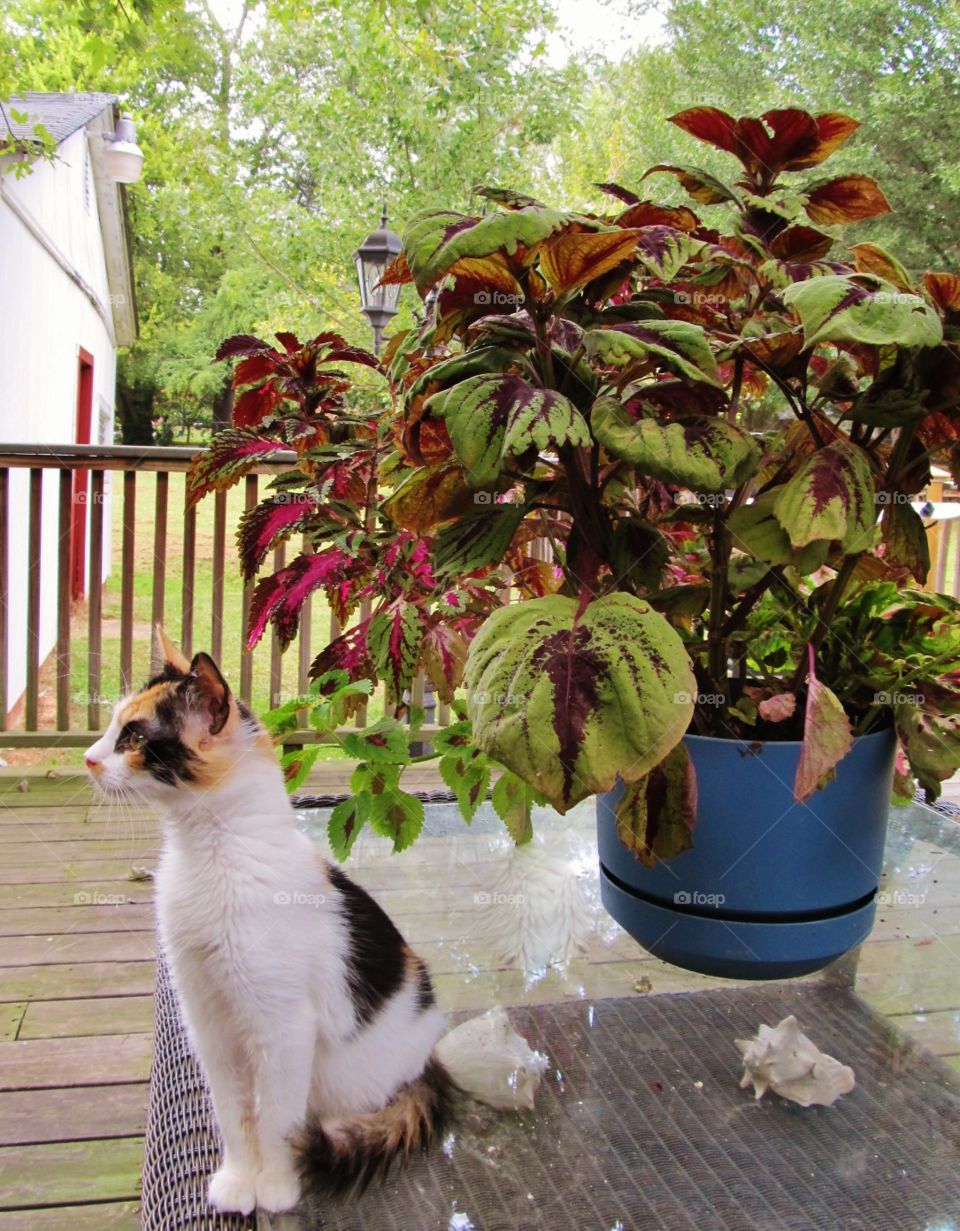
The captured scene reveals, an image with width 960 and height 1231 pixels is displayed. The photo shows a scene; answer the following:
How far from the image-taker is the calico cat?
2.00 feet

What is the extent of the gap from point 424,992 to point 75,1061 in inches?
37.8

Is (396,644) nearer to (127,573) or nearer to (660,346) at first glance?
(660,346)

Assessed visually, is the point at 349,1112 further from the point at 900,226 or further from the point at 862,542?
the point at 900,226

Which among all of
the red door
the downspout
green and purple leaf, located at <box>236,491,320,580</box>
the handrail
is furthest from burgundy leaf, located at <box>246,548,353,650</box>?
the red door

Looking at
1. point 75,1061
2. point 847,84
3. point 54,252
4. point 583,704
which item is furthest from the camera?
point 847,84

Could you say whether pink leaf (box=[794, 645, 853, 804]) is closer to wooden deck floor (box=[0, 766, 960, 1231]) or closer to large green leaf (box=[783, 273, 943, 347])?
large green leaf (box=[783, 273, 943, 347])

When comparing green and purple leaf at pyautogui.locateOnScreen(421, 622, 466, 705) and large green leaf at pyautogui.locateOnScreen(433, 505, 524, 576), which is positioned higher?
large green leaf at pyautogui.locateOnScreen(433, 505, 524, 576)

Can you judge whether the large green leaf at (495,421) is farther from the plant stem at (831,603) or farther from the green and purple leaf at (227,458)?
the green and purple leaf at (227,458)

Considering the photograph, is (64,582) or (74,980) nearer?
(74,980)

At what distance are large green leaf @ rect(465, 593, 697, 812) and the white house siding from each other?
281 cm

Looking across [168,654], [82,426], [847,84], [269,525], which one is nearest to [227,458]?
A: [269,525]

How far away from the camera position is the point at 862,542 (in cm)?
65

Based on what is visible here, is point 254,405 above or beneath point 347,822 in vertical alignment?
above

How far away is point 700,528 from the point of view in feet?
2.93
